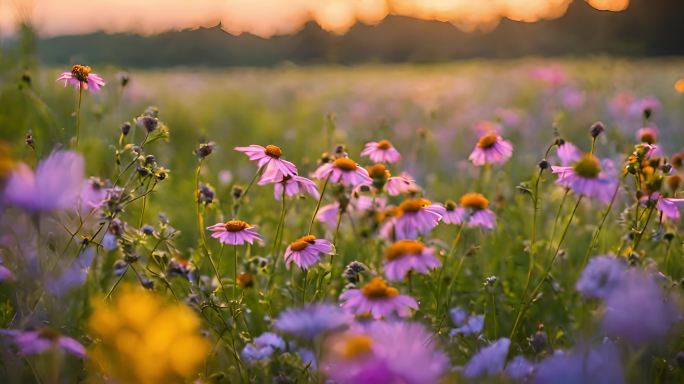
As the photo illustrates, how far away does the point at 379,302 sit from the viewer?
1132mm

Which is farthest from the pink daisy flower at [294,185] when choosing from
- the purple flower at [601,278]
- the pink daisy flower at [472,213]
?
the purple flower at [601,278]

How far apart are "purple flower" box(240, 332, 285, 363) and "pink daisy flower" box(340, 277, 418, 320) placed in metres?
0.25

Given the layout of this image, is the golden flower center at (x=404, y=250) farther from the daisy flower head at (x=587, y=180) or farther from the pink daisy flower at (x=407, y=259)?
the daisy flower head at (x=587, y=180)

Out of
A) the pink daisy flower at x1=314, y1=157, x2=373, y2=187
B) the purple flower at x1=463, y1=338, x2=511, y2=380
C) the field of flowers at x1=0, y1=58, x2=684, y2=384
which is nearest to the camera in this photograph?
the field of flowers at x1=0, y1=58, x2=684, y2=384

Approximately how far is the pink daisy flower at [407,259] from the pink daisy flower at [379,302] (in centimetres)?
3

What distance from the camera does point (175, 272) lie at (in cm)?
140

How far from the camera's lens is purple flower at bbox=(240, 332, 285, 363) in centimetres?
134

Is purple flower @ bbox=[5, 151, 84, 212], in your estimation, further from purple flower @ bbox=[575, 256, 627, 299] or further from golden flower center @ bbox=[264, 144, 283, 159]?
purple flower @ bbox=[575, 256, 627, 299]

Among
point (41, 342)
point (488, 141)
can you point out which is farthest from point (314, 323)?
point (488, 141)

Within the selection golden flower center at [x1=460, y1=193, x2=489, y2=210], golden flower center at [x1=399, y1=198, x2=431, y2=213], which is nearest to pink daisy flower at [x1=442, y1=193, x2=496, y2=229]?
golden flower center at [x1=460, y1=193, x2=489, y2=210]

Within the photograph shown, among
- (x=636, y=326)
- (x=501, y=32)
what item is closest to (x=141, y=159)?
(x=636, y=326)

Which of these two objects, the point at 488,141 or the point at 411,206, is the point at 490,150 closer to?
the point at 488,141

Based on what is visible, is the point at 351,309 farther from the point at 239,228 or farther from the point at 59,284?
the point at 59,284

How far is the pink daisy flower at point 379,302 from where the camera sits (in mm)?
1106
